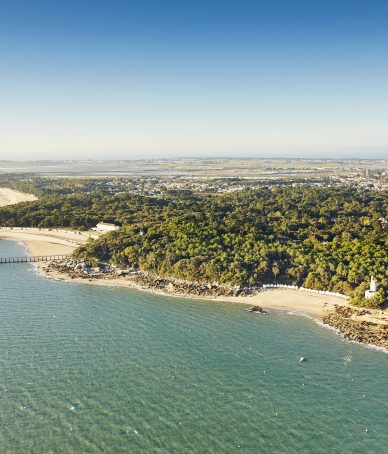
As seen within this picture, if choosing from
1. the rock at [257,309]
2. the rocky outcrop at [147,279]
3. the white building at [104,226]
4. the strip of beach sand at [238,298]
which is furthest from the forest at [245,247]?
the rock at [257,309]

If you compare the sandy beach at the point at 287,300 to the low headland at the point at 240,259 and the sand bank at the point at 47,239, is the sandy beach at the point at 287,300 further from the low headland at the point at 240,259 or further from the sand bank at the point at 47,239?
the sand bank at the point at 47,239

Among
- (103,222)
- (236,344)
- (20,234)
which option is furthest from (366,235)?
(20,234)

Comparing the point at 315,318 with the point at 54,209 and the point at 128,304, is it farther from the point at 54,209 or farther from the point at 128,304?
the point at 54,209

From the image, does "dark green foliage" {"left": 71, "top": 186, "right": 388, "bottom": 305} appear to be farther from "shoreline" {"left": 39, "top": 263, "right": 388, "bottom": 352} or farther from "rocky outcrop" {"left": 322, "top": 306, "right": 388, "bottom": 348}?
"rocky outcrop" {"left": 322, "top": 306, "right": 388, "bottom": 348}

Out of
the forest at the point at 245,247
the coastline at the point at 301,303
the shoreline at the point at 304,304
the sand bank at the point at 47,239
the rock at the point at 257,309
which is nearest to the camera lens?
the shoreline at the point at 304,304

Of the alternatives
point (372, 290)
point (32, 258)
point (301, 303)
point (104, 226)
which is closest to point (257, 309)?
point (301, 303)

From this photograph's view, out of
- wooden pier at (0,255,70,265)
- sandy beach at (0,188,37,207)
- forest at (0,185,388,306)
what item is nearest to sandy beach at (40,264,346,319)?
forest at (0,185,388,306)
